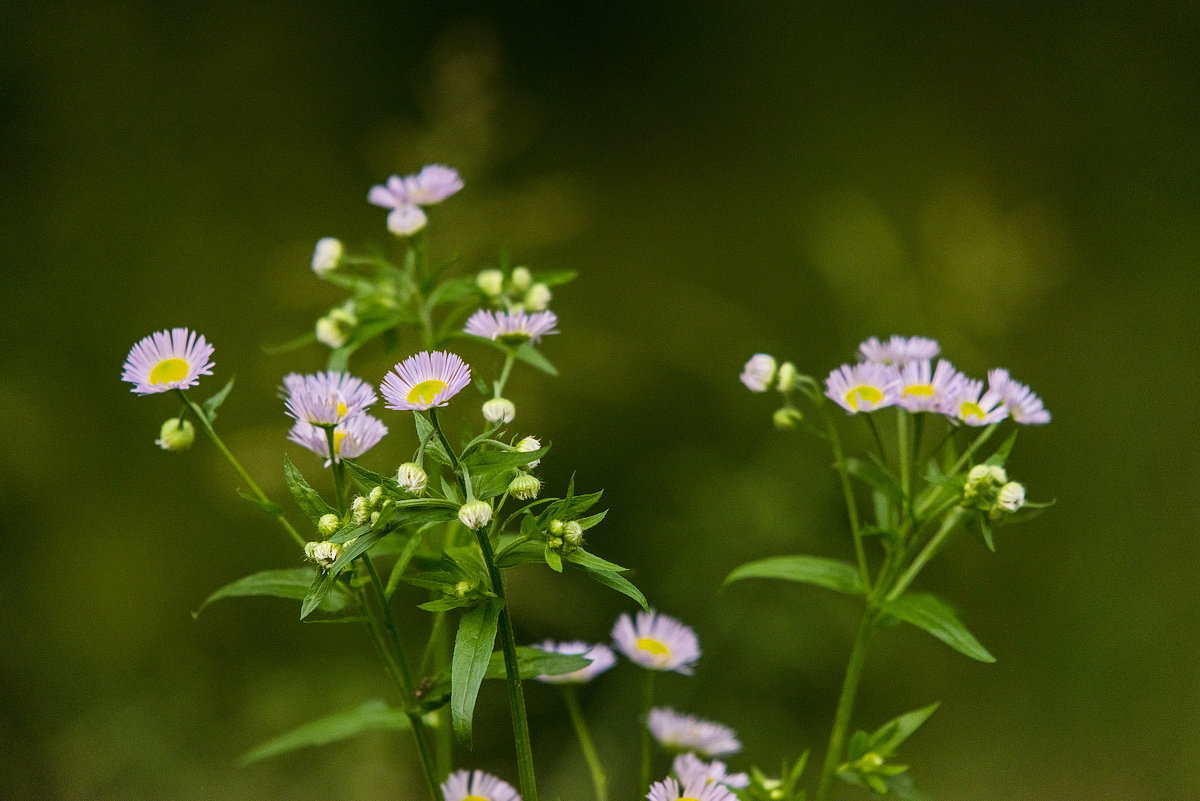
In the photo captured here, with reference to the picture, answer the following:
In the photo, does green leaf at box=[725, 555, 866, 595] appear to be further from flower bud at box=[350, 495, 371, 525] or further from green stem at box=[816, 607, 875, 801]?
flower bud at box=[350, 495, 371, 525]

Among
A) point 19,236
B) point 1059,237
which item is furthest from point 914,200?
point 19,236

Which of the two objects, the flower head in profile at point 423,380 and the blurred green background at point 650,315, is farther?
the blurred green background at point 650,315

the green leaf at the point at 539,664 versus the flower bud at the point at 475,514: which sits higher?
the flower bud at the point at 475,514

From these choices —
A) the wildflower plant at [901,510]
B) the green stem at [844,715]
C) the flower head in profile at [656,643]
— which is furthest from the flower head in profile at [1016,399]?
the flower head in profile at [656,643]

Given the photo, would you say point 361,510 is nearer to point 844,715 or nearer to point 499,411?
point 499,411

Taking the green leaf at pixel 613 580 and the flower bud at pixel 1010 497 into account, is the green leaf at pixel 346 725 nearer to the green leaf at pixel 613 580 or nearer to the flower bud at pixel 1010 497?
the green leaf at pixel 613 580

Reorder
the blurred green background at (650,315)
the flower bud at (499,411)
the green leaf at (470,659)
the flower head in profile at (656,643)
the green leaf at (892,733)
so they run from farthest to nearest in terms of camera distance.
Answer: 1. the blurred green background at (650,315)
2. the flower head in profile at (656,643)
3. the green leaf at (892,733)
4. the flower bud at (499,411)
5. the green leaf at (470,659)

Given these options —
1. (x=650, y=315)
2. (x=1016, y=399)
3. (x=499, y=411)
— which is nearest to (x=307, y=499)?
(x=499, y=411)

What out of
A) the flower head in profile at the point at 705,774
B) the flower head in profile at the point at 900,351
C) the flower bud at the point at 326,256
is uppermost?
the flower bud at the point at 326,256

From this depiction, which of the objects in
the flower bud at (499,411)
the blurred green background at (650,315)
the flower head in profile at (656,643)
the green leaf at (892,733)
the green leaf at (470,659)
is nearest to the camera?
the green leaf at (470,659)
